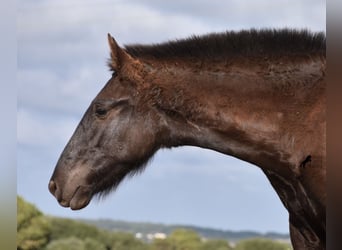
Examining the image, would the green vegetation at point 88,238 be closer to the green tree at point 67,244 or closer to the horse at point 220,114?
the green tree at point 67,244

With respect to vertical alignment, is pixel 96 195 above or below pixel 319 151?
below

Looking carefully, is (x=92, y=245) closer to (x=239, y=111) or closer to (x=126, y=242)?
(x=126, y=242)

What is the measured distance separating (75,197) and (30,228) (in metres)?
1.42

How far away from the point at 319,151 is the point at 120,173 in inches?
20.5

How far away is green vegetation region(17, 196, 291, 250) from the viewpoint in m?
2.31

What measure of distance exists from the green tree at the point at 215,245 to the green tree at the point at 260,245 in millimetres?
51

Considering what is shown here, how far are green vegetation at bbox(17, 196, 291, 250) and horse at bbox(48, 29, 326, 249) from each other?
90 cm

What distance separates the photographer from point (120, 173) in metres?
1.41

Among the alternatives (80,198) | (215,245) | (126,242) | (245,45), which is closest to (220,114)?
(245,45)

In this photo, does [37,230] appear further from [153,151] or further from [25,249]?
[153,151]

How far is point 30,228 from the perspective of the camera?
8.86 feet

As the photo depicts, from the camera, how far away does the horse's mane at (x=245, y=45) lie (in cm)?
129

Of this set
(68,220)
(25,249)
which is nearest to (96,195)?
(68,220)

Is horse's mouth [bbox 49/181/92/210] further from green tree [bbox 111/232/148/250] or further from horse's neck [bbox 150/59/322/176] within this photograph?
green tree [bbox 111/232/148/250]
